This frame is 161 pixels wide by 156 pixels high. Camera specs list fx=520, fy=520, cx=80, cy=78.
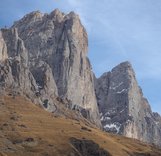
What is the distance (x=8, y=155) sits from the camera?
19988 centimetres

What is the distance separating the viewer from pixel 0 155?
557 feet

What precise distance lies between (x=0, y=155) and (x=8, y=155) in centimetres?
3037

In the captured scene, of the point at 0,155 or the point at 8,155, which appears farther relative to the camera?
the point at 8,155
